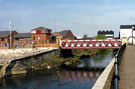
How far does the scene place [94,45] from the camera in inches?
1628

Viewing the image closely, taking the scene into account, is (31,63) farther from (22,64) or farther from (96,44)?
(96,44)

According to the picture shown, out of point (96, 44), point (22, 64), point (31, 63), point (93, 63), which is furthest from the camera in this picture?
point (96, 44)

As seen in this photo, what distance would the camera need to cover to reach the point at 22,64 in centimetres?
2881

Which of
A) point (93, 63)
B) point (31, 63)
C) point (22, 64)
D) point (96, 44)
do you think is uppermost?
point (96, 44)

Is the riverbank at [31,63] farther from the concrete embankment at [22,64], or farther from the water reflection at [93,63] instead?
the water reflection at [93,63]

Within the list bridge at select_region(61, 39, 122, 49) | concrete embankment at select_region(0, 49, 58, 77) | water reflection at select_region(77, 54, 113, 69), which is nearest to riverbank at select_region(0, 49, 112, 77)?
concrete embankment at select_region(0, 49, 58, 77)

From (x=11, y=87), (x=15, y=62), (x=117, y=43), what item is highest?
(x=117, y=43)

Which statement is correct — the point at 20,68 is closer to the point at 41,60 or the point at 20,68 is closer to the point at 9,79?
the point at 9,79

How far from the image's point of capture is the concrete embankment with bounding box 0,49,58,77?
2579cm

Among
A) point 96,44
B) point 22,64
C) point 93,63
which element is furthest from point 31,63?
point 96,44

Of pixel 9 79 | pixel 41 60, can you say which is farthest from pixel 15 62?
pixel 41 60

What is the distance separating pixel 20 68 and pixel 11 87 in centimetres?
837

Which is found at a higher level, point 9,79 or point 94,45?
point 94,45

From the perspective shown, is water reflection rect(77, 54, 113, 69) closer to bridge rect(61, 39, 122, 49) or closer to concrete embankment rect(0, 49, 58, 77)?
bridge rect(61, 39, 122, 49)
